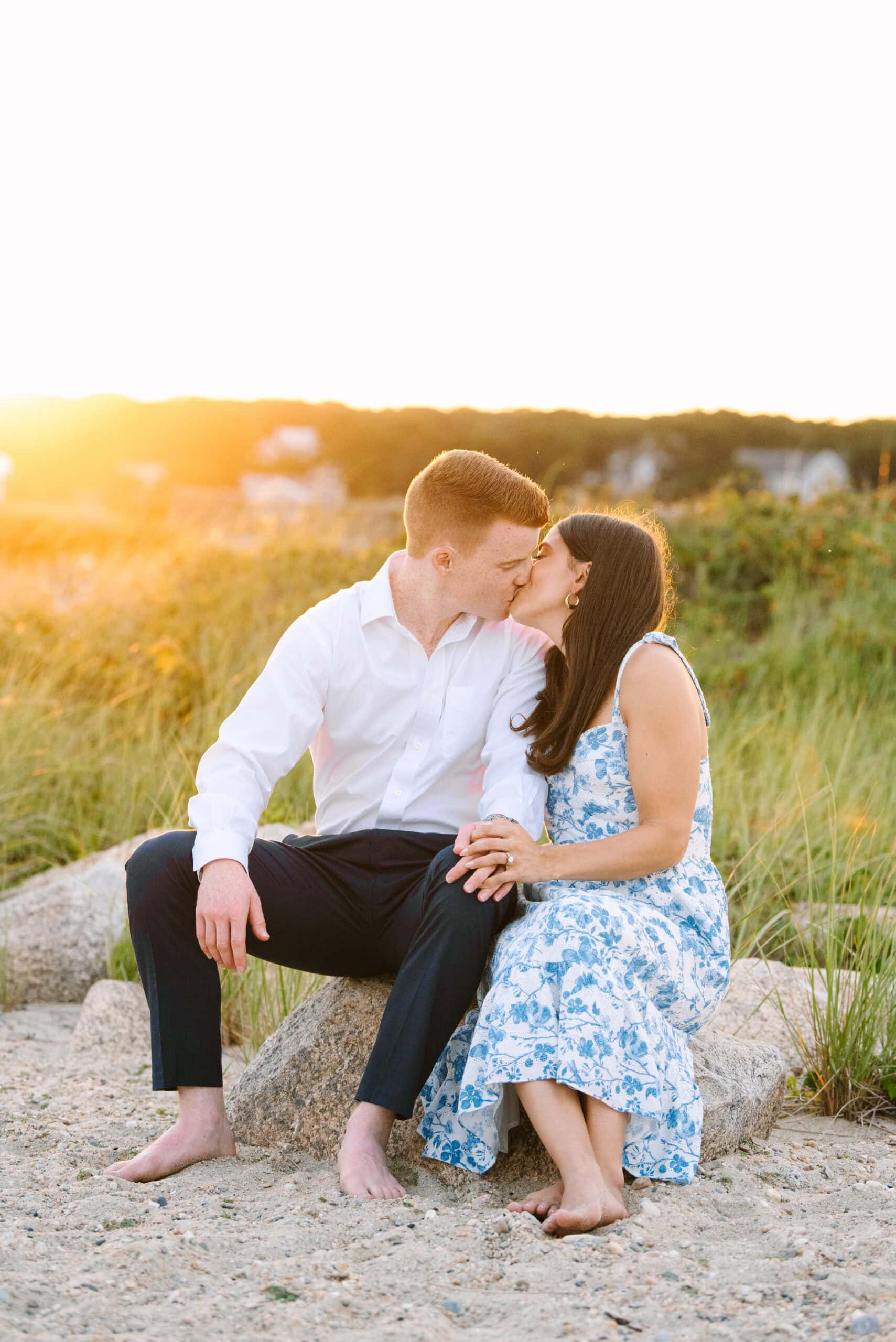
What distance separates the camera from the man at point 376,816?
255cm

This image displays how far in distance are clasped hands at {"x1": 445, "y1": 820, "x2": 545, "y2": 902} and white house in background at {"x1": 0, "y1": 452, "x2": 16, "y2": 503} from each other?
1838 centimetres

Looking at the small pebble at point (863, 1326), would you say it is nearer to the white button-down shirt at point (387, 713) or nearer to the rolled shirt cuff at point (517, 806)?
the rolled shirt cuff at point (517, 806)

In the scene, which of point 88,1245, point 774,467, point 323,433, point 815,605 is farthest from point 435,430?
point 88,1245

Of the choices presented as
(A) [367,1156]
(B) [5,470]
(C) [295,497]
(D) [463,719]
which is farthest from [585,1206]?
(B) [5,470]

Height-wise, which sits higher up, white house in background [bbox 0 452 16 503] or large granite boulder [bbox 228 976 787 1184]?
white house in background [bbox 0 452 16 503]

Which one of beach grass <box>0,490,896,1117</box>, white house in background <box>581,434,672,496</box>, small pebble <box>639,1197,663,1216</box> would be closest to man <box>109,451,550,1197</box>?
small pebble <box>639,1197,663,1216</box>

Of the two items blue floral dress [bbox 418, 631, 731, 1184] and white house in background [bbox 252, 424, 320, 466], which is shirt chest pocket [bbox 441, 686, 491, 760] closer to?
blue floral dress [bbox 418, 631, 731, 1184]

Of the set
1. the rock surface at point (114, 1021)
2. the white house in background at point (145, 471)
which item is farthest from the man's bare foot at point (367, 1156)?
the white house in background at point (145, 471)

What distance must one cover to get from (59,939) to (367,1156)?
2.46 m

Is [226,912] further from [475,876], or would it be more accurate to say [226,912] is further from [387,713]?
[387,713]

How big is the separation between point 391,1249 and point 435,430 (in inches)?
743

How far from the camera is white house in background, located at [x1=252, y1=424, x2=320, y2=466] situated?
69.6 ft

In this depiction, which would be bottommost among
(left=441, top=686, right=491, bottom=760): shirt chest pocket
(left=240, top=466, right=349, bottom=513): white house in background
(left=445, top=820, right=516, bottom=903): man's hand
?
Answer: (left=445, top=820, right=516, bottom=903): man's hand

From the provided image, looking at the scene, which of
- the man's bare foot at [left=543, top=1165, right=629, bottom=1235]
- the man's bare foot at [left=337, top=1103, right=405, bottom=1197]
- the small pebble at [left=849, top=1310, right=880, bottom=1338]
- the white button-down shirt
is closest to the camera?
the small pebble at [left=849, top=1310, right=880, bottom=1338]
